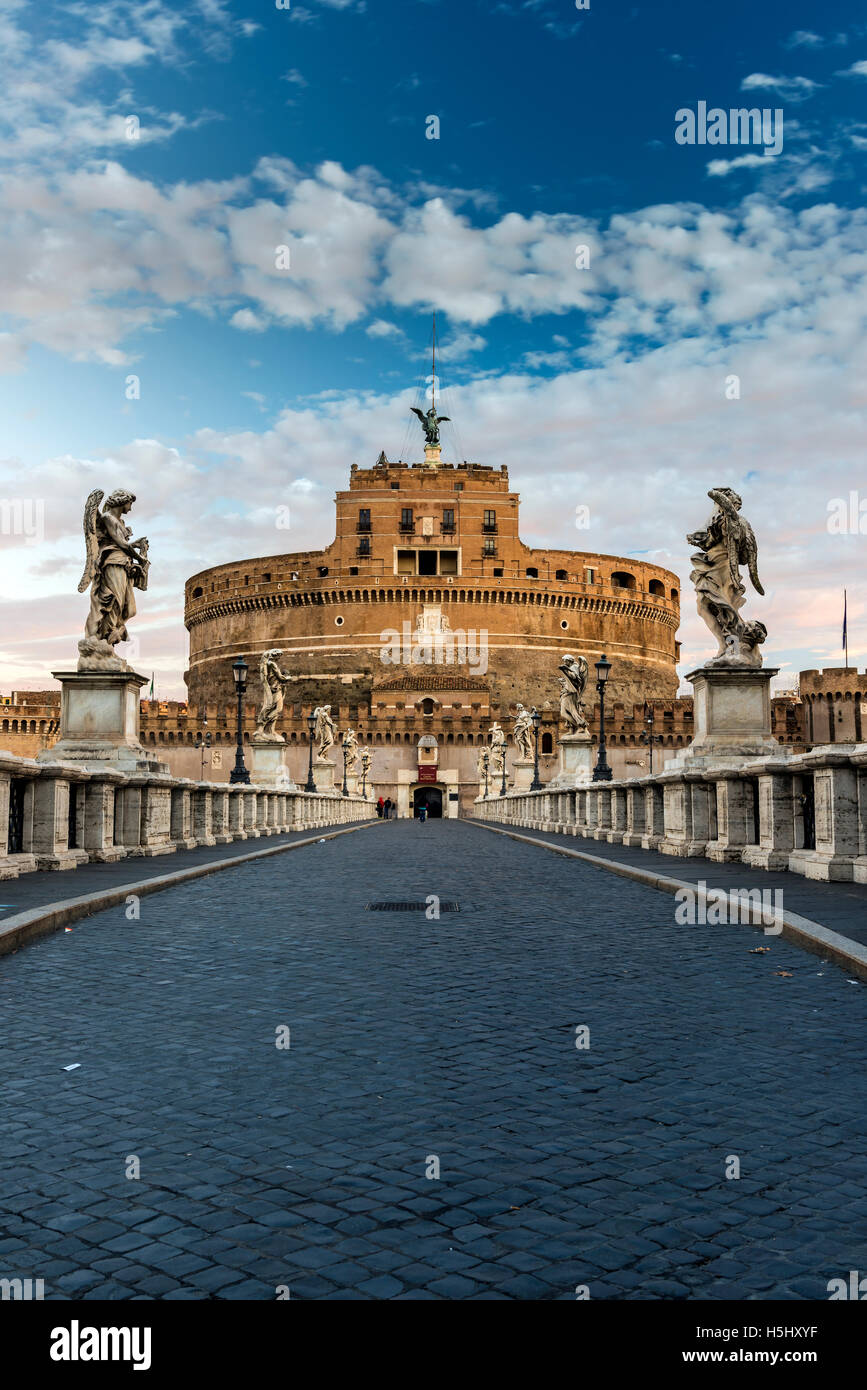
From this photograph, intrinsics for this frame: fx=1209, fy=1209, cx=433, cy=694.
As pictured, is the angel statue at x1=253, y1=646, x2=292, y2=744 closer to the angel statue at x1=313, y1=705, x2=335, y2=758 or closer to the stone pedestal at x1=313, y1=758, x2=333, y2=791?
the angel statue at x1=313, y1=705, x2=335, y2=758

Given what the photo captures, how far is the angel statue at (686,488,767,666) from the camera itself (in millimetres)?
14180

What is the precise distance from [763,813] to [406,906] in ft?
11.7

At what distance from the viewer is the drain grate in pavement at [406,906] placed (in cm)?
963

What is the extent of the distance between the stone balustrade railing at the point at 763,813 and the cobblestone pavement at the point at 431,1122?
2.68 meters

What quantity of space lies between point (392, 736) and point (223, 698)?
20694 millimetres

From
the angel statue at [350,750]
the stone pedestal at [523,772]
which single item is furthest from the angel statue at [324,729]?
the angel statue at [350,750]

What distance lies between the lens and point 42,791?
436 inches

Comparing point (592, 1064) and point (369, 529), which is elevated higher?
point (369, 529)

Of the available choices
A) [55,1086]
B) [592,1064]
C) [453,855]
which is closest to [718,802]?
[453,855]

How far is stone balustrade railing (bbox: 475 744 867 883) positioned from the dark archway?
60744 mm

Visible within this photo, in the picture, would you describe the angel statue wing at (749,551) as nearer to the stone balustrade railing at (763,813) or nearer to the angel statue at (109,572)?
the stone balustrade railing at (763,813)

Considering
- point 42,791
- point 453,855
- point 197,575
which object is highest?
point 197,575

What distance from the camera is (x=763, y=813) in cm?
1120

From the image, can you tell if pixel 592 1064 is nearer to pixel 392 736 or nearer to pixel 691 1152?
pixel 691 1152
